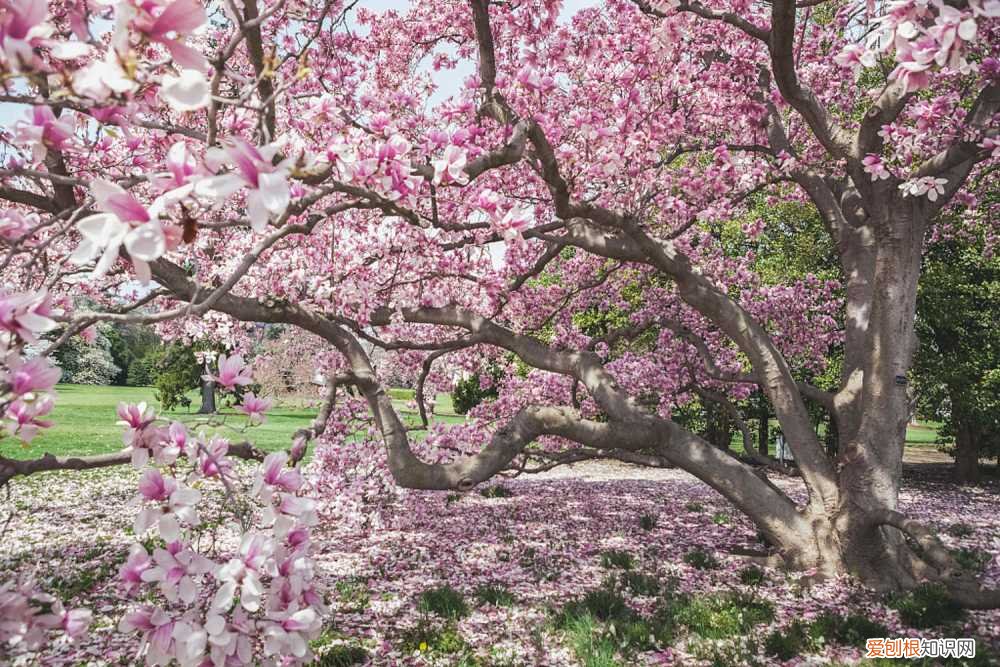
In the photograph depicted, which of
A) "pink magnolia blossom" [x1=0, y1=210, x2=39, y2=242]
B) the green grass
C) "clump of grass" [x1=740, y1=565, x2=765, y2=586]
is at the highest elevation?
"pink magnolia blossom" [x1=0, y1=210, x2=39, y2=242]

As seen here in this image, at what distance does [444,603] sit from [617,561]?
213cm

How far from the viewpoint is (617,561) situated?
20.4 ft

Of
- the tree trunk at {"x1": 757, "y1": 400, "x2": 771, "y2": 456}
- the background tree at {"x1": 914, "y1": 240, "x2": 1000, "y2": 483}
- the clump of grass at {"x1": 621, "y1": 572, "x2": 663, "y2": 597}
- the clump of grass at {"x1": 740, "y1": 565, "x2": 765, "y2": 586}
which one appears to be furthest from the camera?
the tree trunk at {"x1": 757, "y1": 400, "x2": 771, "y2": 456}

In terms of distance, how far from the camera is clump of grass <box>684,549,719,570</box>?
6145mm

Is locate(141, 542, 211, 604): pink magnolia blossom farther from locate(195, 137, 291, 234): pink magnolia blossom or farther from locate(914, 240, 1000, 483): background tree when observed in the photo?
locate(914, 240, 1000, 483): background tree

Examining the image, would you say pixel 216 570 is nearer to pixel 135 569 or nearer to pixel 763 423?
pixel 135 569

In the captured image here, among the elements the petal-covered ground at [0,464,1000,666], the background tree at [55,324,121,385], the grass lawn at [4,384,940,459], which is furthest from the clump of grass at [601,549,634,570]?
the background tree at [55,324,121,385]

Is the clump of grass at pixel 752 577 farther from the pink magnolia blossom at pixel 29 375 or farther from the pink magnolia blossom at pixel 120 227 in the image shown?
the pink magnolia blossom at pixel 120 227

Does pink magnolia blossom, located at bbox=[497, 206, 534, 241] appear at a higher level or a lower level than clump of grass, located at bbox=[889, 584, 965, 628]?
higher

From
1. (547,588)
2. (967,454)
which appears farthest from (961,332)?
(547,588)

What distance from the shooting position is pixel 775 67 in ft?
14.8

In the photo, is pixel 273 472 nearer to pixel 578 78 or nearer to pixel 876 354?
pixel 876 354

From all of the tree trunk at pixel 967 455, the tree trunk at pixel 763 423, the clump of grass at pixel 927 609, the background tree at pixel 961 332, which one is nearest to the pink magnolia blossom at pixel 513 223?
the clump of grass at pixel 927 609

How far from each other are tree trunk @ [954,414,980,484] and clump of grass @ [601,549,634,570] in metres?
13.4
